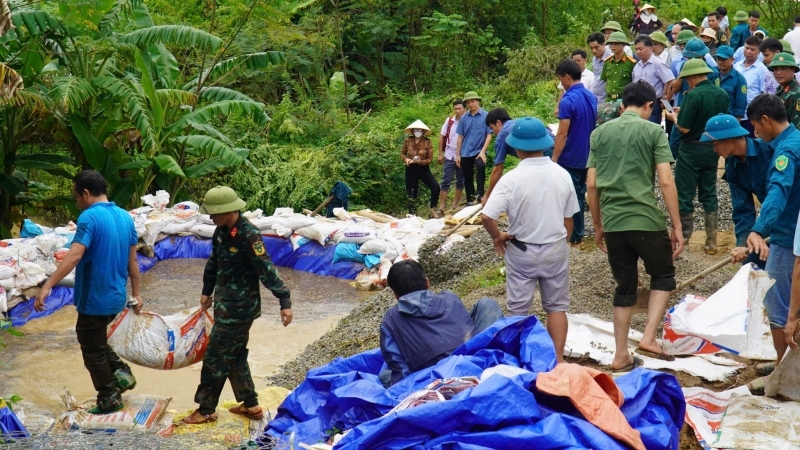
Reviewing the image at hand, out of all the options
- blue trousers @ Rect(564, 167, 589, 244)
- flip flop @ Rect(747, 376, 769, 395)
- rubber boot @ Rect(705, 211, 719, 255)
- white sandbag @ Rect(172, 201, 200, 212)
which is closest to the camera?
flip flop @ Rect(747, 376, 769, 395)

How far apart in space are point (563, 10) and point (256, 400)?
17010mm

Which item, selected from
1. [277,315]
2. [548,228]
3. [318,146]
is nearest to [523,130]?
[548,228]

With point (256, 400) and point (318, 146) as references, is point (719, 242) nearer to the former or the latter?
point (256, 400)

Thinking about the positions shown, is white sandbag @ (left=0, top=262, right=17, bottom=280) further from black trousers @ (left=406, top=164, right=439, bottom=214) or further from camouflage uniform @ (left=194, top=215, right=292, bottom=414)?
black trousers @ (left=406, top=164, right=439, bottom=214)

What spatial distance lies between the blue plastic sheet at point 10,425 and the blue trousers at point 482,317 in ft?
6.79

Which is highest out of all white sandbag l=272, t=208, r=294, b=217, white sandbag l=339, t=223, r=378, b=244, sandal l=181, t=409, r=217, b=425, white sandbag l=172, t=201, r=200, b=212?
sandal l=181, t=409, r=217, b=425

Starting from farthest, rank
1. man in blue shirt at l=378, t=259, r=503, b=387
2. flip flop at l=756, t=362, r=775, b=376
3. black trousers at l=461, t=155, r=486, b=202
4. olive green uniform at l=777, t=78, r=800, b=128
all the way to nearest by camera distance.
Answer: black trousers at l=461, t=155, r=486, b=202, olive green uniform at l=777, t=78, r=800, b=128, flip flop at l=756, t=362, r=775, b=376, man in blue shirt at l=378, t=259, r=503, b=387

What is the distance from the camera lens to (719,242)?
8.70m

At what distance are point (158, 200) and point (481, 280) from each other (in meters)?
5.91

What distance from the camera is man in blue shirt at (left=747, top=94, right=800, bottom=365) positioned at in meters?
4.90

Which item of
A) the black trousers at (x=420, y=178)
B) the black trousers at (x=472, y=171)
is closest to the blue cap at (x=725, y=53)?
the black trousers at (x=472, y=171)

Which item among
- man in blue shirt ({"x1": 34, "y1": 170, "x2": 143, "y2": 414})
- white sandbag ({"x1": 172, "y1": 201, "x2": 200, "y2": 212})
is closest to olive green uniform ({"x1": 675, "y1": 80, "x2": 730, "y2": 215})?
man in blue shirt ({"x1": 34, "y1": 170, "x2": 143, "y2": 414})

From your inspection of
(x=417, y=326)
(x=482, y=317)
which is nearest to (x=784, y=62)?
(x=482, y=317)

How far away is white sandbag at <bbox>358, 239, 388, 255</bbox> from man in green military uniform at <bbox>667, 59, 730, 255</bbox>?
4.55 m
